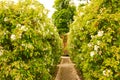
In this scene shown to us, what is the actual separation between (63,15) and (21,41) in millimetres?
36453

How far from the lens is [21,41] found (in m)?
7.55

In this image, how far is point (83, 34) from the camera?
10195 millimetres

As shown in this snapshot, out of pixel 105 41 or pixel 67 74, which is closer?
pixel 105 41

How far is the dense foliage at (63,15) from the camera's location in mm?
43250

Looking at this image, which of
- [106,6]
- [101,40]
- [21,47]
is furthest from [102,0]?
[21,47]

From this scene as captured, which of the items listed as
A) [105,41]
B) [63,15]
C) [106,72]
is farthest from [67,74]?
[63,15]

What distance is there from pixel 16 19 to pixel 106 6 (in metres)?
2.42

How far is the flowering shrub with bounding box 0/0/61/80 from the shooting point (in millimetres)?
7496

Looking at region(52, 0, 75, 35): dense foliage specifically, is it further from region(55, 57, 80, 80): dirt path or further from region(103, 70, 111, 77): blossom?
region(103, 70, 111, 77): blossom

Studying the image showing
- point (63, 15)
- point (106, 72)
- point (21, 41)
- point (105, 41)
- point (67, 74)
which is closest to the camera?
point (106, 72)

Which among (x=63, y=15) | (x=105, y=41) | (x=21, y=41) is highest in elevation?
(x=63, y=15)

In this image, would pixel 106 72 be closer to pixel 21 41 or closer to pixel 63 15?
pixel 21 41

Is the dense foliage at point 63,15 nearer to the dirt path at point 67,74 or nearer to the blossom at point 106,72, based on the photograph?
the dirt path at point 67,74

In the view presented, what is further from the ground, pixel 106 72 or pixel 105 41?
pixel 105 41
